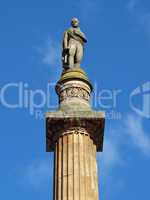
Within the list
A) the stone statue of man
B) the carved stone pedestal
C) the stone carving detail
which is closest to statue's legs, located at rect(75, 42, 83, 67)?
the stone statue of man

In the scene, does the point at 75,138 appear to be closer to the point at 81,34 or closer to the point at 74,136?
the point at 74,136

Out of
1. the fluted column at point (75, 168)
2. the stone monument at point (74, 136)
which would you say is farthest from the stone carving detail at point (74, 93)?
the fluted column at point (75, 168)

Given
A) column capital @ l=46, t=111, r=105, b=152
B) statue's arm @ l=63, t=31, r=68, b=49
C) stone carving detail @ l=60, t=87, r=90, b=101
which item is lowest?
column capital @ l=46, t=111, r=105, b=152

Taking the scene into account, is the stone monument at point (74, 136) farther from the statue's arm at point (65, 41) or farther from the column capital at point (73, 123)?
the statue's arm at point (65, 41)

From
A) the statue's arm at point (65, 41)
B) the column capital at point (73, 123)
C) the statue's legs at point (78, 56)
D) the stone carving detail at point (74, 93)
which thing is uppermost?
the statue's arm at point (65, 41)

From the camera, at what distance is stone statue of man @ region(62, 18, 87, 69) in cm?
2430

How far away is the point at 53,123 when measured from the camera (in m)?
21.8

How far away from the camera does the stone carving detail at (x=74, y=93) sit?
22656mm

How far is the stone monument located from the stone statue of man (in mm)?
40

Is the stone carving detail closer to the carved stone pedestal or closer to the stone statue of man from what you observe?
the carved stone pedestal

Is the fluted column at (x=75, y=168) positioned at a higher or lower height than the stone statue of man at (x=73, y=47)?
lower

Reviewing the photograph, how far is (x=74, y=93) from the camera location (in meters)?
22.6

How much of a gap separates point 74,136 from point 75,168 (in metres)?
1.29

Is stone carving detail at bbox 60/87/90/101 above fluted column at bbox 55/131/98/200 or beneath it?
above
